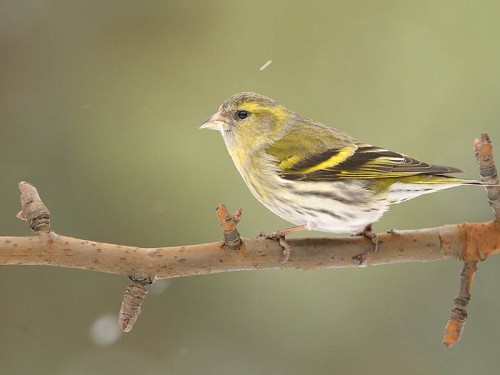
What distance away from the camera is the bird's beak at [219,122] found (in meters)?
2.42

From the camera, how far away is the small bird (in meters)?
2.34

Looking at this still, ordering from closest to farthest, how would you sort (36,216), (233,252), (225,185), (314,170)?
1. (36,216)
2. (233,252)
3. (314,170)
4. (225,185)

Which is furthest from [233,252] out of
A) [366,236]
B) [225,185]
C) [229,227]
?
[225,185]

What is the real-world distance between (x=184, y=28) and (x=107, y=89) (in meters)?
0.43

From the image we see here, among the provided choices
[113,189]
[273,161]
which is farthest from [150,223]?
[273,161]

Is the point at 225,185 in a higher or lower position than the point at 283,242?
higher

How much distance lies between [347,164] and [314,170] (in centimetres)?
11

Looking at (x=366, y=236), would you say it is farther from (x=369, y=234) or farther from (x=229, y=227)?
(x=229, y=227)

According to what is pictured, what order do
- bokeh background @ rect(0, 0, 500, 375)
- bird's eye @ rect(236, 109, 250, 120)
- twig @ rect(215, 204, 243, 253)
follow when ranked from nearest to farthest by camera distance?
twig @ rect(215, 204, 243, 253) → bird's eye @ rect(236, 109, 250, 120) → bokeh background @ rect(0, 0, 500, 375)

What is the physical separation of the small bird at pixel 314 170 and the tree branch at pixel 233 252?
11 centimetres

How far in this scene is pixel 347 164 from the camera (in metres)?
2.46

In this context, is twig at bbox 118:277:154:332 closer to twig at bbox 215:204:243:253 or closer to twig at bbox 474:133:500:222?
twig at bbox 215:204:243:253

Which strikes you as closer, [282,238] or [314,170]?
[282,238]

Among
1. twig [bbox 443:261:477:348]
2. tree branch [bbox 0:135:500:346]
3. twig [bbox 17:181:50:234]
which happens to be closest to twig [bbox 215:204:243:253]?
tree branch [bbox 0:135:500:346]
